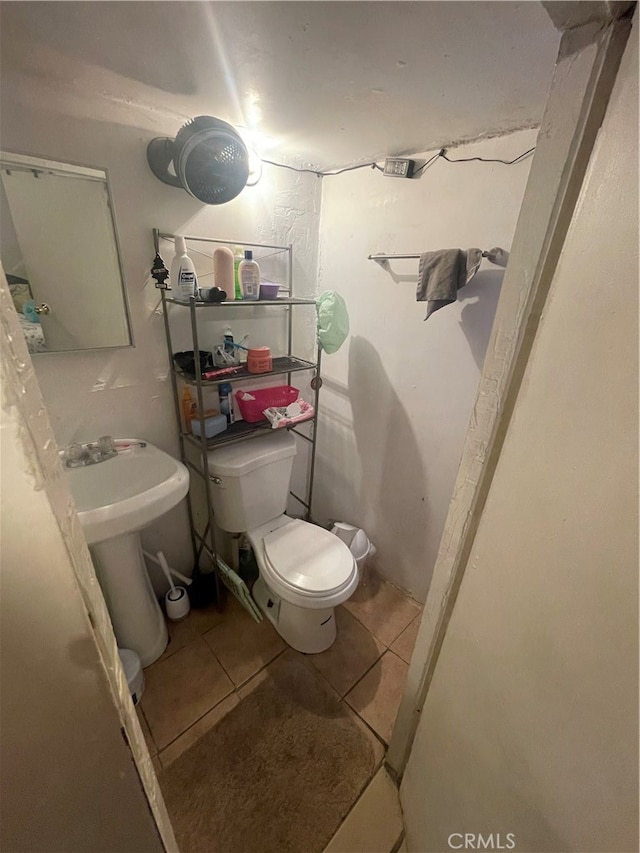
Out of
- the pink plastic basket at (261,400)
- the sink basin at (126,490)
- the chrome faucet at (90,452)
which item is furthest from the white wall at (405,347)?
the chrome faucet at (90,452)

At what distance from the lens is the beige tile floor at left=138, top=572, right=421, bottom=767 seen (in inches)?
49.3

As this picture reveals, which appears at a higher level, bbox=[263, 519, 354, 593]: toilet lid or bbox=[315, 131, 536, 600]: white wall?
bbox=[315, 131, 536, 600]: white wall

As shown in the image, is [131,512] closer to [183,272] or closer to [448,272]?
[183,272]

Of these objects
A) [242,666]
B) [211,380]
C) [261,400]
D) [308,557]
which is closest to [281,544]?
[308,557]

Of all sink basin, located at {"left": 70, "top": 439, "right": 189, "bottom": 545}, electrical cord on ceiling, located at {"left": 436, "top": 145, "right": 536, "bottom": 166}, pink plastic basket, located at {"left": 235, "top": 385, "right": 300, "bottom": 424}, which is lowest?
sink basin, located at {"left": 70, "top": 439, "right": 189, "bottom": 545}

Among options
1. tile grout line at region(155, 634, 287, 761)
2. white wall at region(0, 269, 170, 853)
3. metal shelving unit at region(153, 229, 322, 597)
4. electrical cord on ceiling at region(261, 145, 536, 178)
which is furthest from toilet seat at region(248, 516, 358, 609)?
electrical cord on ceiling at region(261, 145, 536, 178)

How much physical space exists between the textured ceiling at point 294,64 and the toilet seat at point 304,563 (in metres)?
1.51

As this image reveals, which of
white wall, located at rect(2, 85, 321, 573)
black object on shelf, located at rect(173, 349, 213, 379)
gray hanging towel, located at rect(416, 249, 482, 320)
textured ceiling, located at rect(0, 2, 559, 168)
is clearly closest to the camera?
textured ceiling, located at rect(0, 2, 559, 168)

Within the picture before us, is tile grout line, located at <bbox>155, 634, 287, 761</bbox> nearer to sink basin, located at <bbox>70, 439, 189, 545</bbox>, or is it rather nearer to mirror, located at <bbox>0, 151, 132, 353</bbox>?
sink basin, located at <bbox>70, 439, 189, 545</bbox>

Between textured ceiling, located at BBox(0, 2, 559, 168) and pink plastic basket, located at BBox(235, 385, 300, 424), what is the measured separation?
3.10 feet

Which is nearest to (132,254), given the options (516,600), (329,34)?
(329,34)

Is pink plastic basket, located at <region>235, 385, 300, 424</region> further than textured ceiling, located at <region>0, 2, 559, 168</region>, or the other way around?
pink plastic basket, located at <region>235, 385, 300, 424</region>

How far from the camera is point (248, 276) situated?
128cm

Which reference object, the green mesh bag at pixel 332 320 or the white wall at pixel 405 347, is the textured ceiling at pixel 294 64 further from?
the green mesh bag at pixel 332 320
